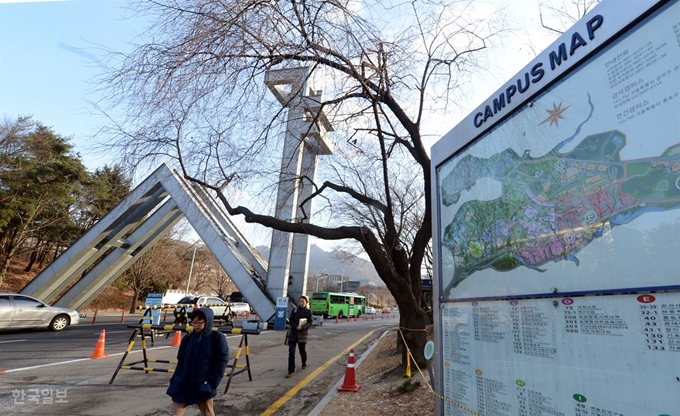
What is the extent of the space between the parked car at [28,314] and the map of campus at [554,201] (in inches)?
688

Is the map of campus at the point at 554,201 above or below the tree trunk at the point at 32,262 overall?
below

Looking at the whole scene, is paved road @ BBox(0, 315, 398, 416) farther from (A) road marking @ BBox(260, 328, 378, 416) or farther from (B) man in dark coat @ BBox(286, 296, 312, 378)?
(B) man in dark coat @ BBox(286, 296, 312, 378)

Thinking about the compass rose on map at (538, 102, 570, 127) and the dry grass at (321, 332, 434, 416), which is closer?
the compass rose on map at (538, 102, 570, 127)

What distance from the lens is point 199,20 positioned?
5129mm

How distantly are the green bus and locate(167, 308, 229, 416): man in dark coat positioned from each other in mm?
34206

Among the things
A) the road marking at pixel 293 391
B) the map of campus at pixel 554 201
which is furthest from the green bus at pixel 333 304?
the map of campus at pixel 554 201

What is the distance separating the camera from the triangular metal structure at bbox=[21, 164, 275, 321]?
23528 millimetres

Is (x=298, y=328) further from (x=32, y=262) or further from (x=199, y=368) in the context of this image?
(x=32, y=262)

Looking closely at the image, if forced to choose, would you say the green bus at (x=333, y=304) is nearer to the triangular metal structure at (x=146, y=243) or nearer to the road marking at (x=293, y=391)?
the triangular metal structure at (x=146, y=243)

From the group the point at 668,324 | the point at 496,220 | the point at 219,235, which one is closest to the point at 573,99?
the point at 496,220

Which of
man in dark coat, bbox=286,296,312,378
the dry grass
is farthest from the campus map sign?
man in dark coat, bbox=286,296,312,378

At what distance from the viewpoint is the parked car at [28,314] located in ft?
46.1

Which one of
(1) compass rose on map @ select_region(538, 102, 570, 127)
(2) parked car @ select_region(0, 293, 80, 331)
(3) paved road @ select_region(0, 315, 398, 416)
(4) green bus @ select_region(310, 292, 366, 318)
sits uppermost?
(1) compass rose on map @ select_region(538, 102, 570, 127)

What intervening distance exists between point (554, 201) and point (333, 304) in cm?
3828
